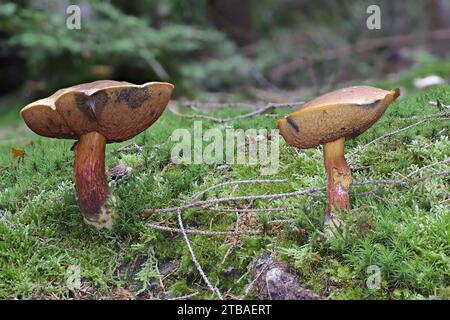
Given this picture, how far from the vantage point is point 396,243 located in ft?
6.83

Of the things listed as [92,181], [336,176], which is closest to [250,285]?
[336,176]

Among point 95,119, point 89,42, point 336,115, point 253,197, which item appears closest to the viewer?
point 336,115

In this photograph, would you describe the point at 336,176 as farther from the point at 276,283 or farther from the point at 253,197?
the point at 276,283

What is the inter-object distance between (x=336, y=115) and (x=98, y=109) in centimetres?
103

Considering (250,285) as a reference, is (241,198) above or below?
above

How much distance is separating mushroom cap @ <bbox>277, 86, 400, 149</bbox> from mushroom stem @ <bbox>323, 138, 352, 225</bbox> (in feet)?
0.25

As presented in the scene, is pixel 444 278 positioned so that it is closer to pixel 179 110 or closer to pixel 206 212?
pixel 206 212

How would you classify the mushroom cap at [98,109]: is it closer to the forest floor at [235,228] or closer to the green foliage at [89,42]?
the forest floor at [235,228]

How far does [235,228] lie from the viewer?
8.07 feet

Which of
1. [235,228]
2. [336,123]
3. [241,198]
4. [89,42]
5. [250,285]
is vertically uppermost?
[89,42]

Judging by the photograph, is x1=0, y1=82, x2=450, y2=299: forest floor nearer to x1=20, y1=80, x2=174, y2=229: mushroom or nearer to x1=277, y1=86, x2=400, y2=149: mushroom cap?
x1=20, y1=80, x2=174, y2=229: mushroom

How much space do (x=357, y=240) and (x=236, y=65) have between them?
5.32 meters
